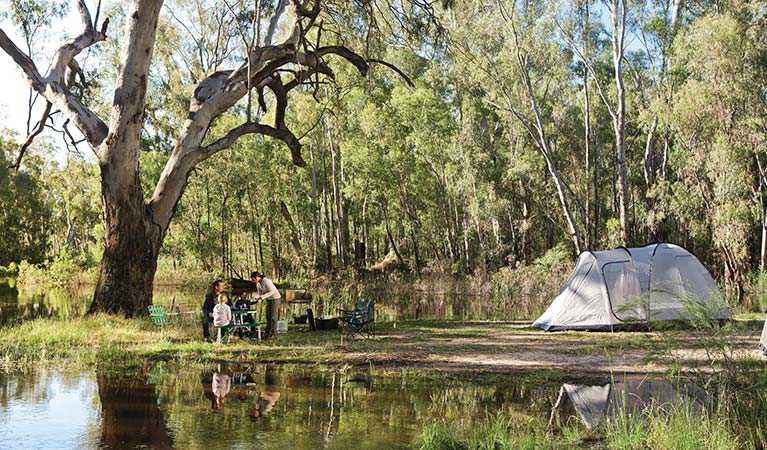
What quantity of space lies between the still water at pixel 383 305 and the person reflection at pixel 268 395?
30.1 ft

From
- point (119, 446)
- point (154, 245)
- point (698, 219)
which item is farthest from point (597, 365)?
point (698, 219)

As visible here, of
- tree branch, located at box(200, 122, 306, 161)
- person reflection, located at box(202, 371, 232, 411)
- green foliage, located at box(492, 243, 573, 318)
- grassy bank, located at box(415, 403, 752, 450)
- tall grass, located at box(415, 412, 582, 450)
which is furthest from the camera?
green foliage, located at box(492, 243, 573, 318)

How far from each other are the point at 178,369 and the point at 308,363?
69.2 inches

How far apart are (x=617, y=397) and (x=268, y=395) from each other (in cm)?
370

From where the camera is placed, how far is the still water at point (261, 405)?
21.0 ft

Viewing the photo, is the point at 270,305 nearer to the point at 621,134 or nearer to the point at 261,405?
the point at 261,405

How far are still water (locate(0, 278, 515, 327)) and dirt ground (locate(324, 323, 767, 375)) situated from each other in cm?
469

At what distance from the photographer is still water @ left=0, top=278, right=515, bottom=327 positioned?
2000cm

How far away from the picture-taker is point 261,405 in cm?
781

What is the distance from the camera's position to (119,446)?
20.1 feet

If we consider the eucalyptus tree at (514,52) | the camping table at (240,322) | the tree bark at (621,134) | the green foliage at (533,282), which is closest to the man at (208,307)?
the camping table at (240,322)

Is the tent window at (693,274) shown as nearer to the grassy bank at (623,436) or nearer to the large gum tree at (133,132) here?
the large gum tree at (133,132)

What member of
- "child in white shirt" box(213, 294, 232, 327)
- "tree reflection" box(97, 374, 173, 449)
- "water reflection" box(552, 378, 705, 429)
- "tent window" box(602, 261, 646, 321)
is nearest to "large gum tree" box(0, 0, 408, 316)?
"child in white shirt" box(213, 294, 232, 327)

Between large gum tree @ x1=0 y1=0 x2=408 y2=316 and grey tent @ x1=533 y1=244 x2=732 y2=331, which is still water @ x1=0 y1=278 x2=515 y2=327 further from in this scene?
grey tent @ x1=533 y1=244 x2=732 y2=331
